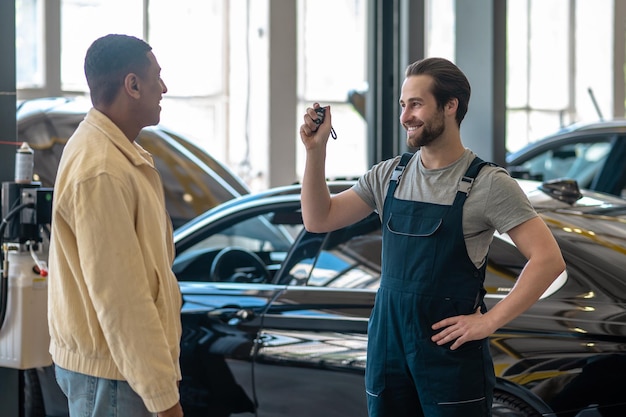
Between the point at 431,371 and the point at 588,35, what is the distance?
49.0ft

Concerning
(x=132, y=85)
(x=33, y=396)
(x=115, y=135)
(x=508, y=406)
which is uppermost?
(x=132, y=85)

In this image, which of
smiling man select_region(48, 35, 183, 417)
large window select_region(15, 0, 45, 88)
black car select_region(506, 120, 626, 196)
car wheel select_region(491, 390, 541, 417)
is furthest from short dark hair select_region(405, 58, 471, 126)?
large window select_region(15, 0, 45, 88)

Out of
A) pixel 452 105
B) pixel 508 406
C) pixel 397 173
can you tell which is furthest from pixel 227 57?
pixel 452 105

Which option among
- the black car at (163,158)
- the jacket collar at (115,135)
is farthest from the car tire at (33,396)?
the black car at (163,158)

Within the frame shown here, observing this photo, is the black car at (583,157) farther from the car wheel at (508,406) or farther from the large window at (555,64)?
the large window at (555,64)

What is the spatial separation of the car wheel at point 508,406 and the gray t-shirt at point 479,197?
0.83 metres

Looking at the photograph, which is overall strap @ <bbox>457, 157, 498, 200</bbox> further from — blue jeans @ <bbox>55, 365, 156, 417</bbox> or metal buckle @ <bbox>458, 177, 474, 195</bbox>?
blue jeans @ <bbox>55, 365, 156, 417</bbox>

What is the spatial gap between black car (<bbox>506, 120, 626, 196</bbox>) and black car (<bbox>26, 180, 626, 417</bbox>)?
3.01 metres

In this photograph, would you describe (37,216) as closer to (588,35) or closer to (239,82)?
(239,82)

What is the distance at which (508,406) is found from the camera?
3.31 meters

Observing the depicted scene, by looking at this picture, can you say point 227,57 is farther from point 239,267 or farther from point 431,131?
point 431,131

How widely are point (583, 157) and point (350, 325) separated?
449 centimetres

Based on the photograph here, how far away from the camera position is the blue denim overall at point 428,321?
103 inches

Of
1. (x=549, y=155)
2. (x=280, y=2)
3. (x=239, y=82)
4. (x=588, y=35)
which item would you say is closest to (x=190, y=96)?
(x=239, y=82)
